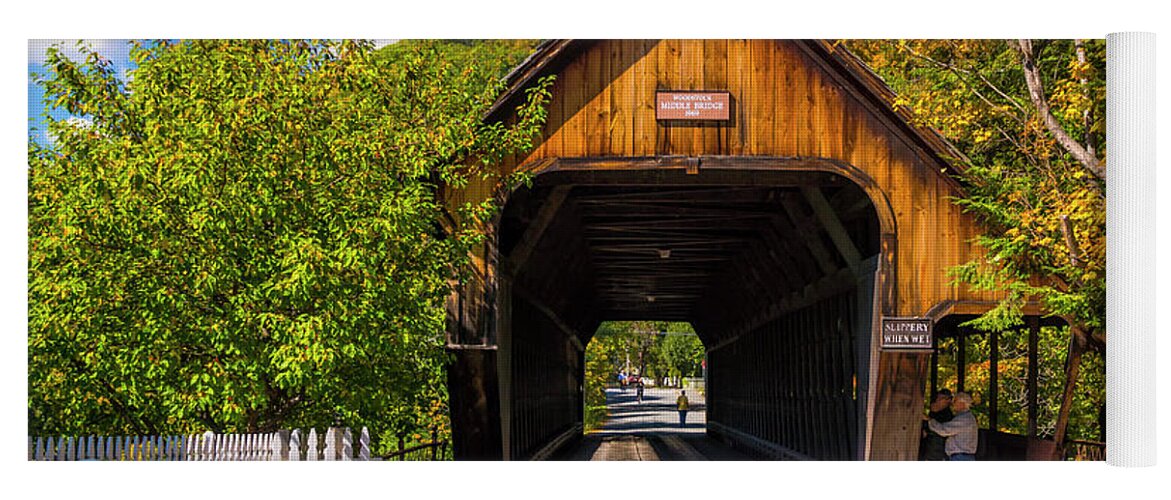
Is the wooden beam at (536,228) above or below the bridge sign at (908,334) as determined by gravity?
above

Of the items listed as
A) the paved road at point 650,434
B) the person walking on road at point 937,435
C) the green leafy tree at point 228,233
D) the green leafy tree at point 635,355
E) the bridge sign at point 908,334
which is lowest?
the paved road at point 650,434

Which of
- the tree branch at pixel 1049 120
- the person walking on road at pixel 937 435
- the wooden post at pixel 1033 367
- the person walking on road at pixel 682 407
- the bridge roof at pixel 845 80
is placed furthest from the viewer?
the person walking on road at pixel 682 407

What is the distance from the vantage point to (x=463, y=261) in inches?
556

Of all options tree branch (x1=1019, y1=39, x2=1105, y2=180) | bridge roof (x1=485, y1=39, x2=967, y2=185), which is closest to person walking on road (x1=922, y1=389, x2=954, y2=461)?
bridge roof (x1=485, y1=39, x2=967, y2=185)

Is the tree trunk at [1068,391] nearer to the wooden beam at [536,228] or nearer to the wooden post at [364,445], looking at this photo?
the wooden beam at [536,228]

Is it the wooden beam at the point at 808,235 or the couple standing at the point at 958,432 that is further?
the wooden beam at the point at 808,235

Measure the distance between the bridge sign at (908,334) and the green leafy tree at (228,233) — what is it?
5077 millimetres

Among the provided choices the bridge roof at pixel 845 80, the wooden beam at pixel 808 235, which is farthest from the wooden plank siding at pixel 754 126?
the wooden beam at pixel 808 235

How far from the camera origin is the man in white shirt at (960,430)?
15000 mm

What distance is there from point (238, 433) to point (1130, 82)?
9658 mm

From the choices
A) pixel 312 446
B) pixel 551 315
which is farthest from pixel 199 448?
pixel 551 315

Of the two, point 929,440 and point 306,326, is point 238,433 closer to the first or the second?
point 306,326

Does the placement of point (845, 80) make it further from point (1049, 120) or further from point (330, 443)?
point (330, 443)
